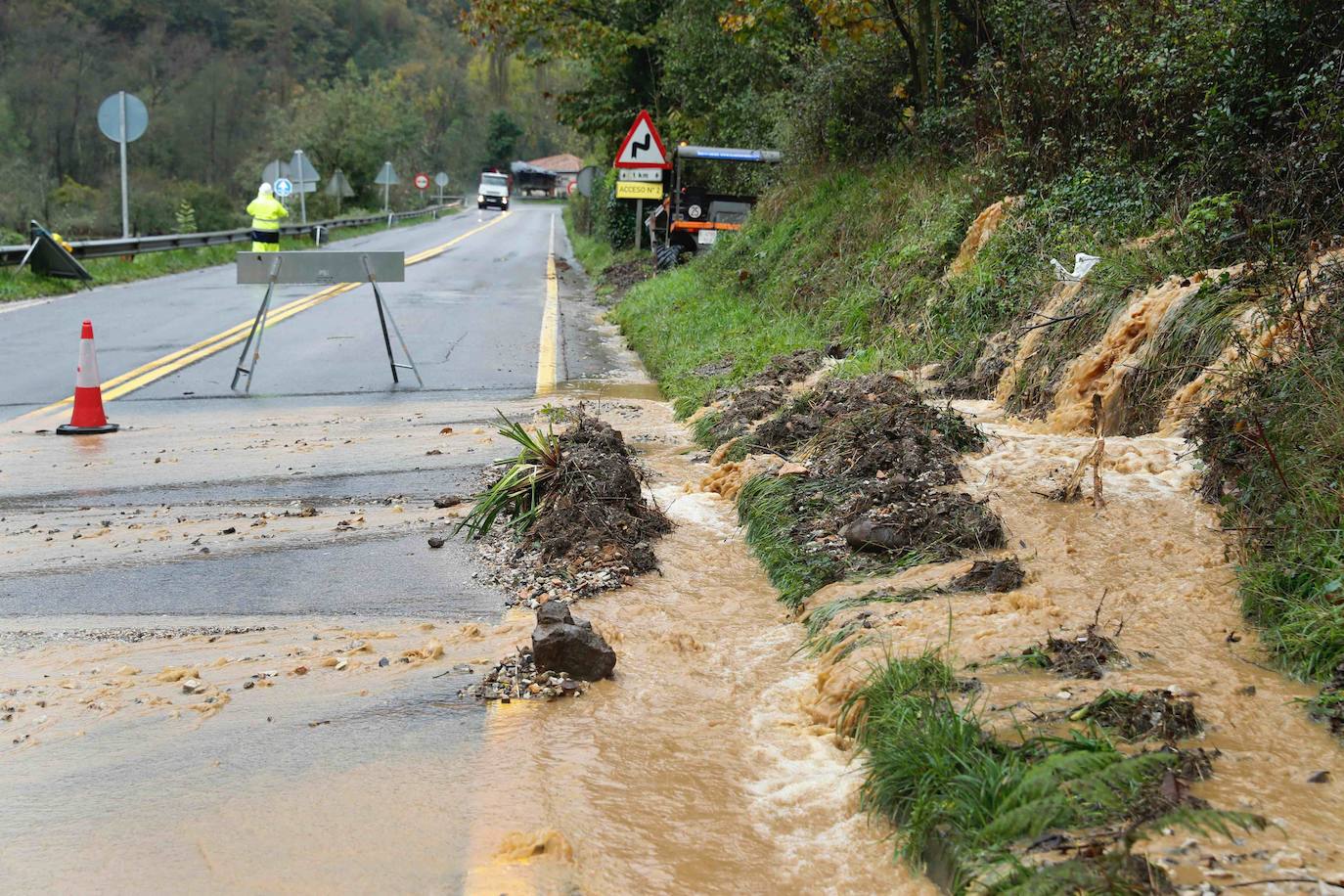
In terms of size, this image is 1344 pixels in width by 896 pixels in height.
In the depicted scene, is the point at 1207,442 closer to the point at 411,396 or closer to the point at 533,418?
the point at 533,418

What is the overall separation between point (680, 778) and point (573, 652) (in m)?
0.81


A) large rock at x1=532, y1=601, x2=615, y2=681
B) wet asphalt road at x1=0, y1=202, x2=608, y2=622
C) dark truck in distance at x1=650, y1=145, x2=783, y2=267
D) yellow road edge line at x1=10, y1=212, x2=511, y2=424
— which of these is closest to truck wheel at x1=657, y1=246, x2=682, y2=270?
dark truck in distance at x1=650, y1=145, x2=783, y2=267

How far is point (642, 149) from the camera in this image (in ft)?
61.1

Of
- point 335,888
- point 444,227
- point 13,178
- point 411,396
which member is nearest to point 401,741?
point 335,888

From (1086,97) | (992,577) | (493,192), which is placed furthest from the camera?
(493,192)

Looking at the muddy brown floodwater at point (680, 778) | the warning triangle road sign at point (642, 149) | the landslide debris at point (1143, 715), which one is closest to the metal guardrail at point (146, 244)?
the warning triangle road sign at point (642, 149)

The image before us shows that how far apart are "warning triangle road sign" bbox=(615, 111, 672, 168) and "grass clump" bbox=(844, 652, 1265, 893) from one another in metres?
15.9

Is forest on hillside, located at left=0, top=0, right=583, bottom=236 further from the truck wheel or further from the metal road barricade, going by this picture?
the metal road barricade

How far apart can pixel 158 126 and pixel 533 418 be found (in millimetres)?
86991

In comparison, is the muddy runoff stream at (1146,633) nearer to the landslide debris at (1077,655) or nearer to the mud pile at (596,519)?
the landslide debris at (1077,655)

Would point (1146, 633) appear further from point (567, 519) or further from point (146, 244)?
point (146, 244)

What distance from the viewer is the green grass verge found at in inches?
749

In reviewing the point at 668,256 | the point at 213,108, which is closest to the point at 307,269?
the point at 668,256

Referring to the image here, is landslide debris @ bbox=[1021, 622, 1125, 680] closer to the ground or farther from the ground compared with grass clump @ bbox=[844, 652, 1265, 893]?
farther from the ground
